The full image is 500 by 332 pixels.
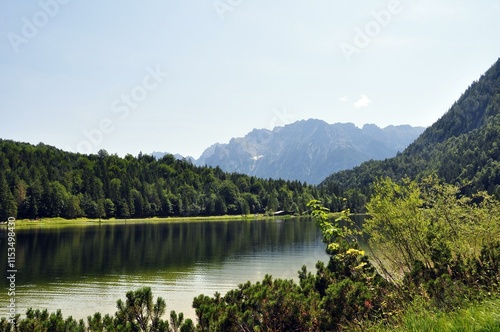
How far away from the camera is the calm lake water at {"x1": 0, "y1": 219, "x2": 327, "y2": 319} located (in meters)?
41.8

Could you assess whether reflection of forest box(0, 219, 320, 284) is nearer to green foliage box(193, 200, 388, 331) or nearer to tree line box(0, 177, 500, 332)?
tree line box(0, 177, 500, 332)

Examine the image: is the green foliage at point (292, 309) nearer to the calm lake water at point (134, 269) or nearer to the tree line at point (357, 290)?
Result: the tree line at point (357, 290)

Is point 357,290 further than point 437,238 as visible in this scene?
No

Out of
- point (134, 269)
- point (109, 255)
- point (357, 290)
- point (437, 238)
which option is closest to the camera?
point (357, 290)

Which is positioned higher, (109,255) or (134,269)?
(109,255)

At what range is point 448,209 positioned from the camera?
24266mm

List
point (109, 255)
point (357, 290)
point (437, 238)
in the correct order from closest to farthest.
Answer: point (357, 290) < point (437, 238) < point (109, 255)

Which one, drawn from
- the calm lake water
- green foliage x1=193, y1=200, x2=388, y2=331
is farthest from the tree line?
the calm lake water

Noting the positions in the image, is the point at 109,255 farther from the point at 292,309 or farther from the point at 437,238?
the point at 437,238

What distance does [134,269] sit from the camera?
6103 centimetres

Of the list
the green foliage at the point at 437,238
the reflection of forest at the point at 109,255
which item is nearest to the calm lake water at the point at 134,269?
the reflection of forest at the point at 109,255

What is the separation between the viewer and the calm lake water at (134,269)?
41.8m

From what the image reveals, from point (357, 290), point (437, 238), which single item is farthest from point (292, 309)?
point (437, 238)

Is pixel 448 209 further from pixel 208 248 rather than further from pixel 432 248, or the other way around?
pixel 208 248
